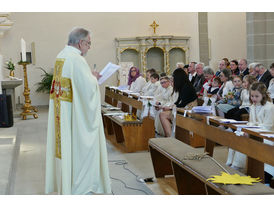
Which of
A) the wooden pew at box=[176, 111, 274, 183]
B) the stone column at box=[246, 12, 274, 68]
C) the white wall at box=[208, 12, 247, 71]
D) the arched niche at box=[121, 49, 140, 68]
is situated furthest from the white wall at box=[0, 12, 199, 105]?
the wooden pew at box=[176, 111, 274, 183]

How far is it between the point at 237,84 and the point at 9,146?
13.7 ft

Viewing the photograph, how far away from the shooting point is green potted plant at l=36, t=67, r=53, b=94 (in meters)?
15.2

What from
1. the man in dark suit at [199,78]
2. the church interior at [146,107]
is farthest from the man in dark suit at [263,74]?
the man in dark suit at [199,78]

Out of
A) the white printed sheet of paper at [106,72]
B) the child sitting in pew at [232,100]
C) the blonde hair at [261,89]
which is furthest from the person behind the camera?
the child sitting in pew at [232,100]

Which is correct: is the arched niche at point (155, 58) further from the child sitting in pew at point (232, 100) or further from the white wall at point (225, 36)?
the child sitting in pew at point (232, 100)

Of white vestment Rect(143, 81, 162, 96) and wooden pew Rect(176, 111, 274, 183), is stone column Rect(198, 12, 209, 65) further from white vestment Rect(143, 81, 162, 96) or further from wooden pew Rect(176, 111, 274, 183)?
wooden pew Rect(176, 111, 274, 183)

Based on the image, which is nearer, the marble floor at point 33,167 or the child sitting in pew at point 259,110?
the marble floor at point 33,167

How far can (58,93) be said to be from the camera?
4445 millimetres

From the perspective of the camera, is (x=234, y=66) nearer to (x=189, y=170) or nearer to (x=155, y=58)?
(x=155, y=58)

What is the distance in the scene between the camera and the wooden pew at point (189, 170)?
3482 millimetres

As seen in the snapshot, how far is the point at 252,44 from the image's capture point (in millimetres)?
11062

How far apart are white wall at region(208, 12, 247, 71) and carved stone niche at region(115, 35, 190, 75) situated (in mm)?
1369

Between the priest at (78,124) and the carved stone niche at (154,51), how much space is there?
1185 centimetres

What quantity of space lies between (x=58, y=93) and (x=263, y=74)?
5.64 meters
